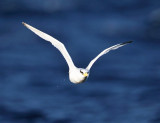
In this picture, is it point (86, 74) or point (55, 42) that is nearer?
point (86, 74)

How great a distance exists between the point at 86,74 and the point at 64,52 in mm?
1389

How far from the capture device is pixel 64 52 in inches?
594

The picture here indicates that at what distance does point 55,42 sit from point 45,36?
436 millimetres

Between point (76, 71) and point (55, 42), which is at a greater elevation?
point (55, 42)

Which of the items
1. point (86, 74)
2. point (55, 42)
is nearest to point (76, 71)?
point (86, 74)

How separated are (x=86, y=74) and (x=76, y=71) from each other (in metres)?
0.39

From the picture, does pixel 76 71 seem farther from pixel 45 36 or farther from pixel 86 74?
pixel 45 36

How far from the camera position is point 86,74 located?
46.7 feet

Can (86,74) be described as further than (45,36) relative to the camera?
No

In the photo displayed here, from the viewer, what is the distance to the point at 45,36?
15.3 m

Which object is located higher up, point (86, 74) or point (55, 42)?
point (55, 42)

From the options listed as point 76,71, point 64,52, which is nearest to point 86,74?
point 76,71

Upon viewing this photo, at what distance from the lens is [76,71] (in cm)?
1439

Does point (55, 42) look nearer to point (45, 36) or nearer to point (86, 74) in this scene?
point (45, 36)
